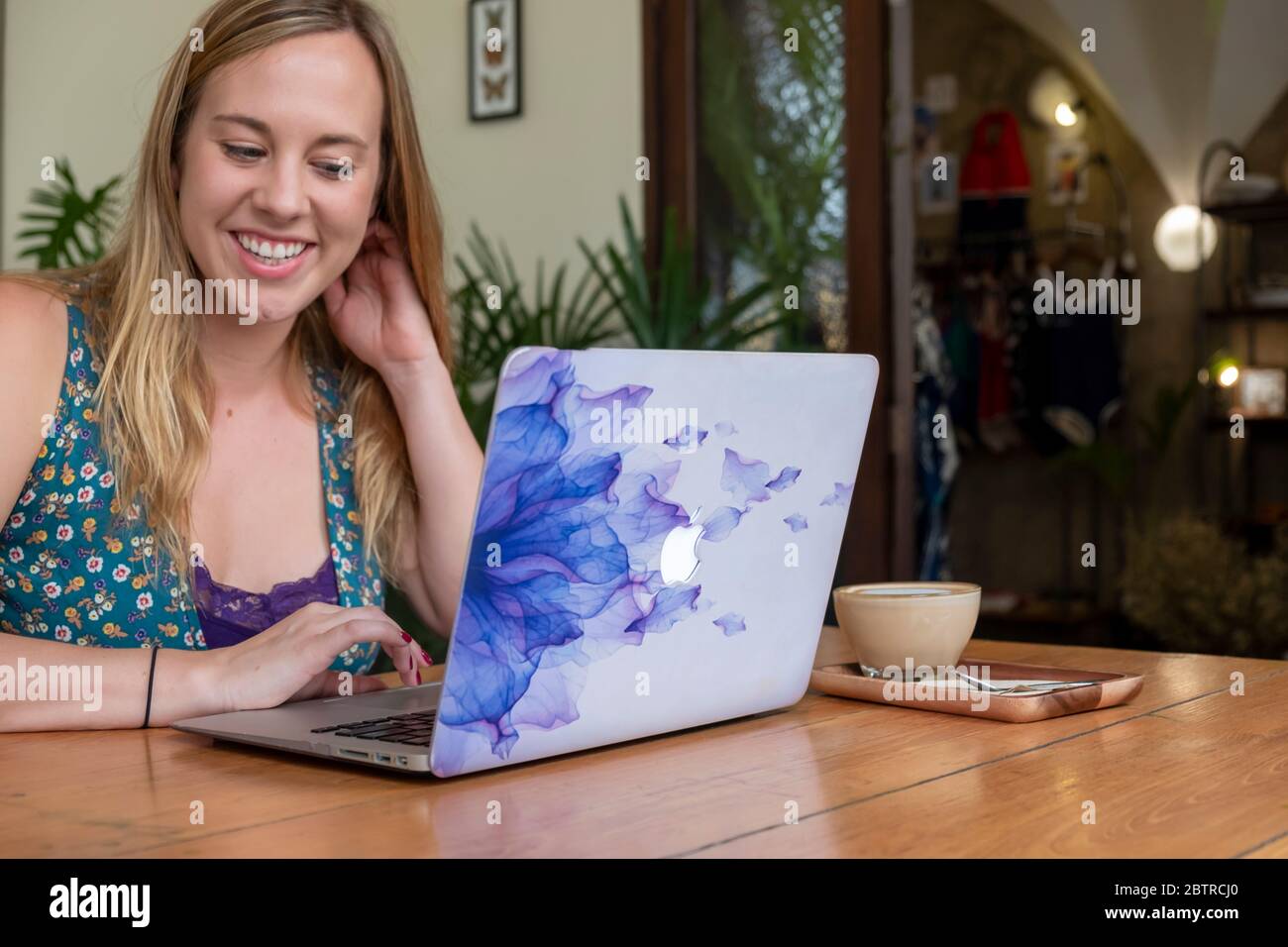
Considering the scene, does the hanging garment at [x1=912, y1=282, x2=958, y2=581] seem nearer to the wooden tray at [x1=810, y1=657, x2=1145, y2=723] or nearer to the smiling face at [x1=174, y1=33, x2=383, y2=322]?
the smiling face at [x1=174, y1=33, x2=383, y2=322]

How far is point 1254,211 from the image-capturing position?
5176mm

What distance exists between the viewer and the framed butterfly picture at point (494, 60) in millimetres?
3998

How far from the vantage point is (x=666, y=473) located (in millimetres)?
891

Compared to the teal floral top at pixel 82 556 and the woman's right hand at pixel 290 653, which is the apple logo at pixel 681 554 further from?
the teal floral top at pixel 82 556

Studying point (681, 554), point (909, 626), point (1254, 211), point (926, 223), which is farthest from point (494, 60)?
point (681, 554)

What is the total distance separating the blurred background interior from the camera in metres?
3.56

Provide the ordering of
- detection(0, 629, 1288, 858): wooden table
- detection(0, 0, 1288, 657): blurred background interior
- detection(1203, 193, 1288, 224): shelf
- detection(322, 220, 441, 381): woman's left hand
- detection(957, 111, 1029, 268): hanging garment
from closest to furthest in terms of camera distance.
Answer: detection(0, 629, 1288, 858): wooden table → detection(322, 220, 441, 381): woman's left hand → detection(0, 0, 1288, 657): blurred background interior → detection(1203, 193, 1288, 224): shelf → detection(957, 111, 1029, 268): hanging garment

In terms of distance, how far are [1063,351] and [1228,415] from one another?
651 mm

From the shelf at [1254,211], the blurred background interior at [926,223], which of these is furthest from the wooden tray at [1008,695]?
the shelf at [1254,211]

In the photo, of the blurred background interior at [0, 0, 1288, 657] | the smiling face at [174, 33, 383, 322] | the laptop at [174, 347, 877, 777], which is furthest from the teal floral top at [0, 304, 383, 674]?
the blurred background interior at [0, 0, 1288, 657]

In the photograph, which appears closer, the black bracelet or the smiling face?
the black bracelet

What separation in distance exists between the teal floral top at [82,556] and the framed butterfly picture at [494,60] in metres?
2.74
